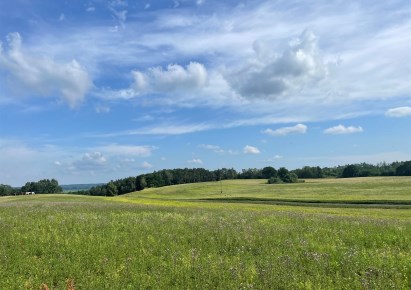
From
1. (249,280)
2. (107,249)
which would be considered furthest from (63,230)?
(249,280)

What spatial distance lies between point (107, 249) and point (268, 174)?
175m

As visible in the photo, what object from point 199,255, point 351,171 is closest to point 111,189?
point 351,171

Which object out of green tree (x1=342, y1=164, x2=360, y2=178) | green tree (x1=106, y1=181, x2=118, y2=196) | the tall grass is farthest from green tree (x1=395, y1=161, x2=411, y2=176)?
the tall grass

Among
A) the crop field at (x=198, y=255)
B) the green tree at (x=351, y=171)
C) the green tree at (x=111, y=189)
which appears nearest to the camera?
the crop field at (x=198, y=255)

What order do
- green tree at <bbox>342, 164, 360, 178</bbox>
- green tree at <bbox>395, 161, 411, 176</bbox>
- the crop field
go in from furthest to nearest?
green tree at <bbox>342, 164, 360, 178</bbox>
green tree at <bbox>395, 161, 411, 176</bbox>
the crop field

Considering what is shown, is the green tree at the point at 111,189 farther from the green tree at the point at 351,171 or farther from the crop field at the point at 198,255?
the crop field at the point at 198,255

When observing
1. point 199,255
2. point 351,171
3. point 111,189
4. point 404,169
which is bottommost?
point 199,255

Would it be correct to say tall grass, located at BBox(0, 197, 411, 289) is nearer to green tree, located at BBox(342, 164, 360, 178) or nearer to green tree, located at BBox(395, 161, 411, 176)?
green tree, located at BBox(395, 161, 411, 176)

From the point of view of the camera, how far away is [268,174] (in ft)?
604

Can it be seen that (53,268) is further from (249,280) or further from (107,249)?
(249,280)

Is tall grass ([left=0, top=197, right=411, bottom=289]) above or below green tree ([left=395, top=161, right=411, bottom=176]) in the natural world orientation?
below

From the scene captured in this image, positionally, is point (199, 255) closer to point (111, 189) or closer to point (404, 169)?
point (404, 169)

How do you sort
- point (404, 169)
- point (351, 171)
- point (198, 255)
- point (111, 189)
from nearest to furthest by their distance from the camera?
point (198, 255) → point (404, 169) → point (351, 171) → point (111, 189)

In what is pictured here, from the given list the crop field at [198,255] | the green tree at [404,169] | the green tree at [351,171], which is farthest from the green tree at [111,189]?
the crop field at [198,255]
